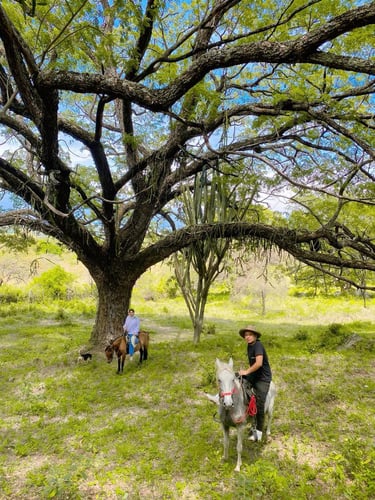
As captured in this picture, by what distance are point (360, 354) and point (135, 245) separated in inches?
299

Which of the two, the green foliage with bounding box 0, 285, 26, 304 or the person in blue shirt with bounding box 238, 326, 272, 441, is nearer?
the person in blue shirt with bounding box 238, 326, 272, 441

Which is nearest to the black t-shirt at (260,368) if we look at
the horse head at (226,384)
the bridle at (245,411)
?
the bridle at (245,411)

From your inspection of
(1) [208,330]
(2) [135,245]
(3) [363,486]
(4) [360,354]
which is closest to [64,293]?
(1) [208,330]

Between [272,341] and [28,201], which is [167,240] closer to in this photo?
[28,201]

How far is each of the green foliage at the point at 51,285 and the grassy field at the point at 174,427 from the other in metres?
17.5

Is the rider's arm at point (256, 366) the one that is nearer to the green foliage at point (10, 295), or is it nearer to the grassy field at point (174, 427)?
A: the grassy field at point (174, 427)

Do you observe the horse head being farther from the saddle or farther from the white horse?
the saddle

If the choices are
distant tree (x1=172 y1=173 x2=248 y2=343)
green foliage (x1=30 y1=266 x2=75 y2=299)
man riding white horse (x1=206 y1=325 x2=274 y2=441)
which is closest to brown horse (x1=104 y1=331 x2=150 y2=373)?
distant tree (x1=172 y1=173 x2=248 y2=343)

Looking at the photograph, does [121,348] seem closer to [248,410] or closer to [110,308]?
[110,308]

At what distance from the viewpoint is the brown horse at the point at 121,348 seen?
862 cm

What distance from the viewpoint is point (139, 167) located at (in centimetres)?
956

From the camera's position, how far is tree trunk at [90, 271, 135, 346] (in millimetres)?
10664

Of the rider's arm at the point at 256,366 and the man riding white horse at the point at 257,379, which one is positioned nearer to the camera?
the rider's arm at the point at 256,366

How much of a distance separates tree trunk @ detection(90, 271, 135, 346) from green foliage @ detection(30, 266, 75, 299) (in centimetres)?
1877
